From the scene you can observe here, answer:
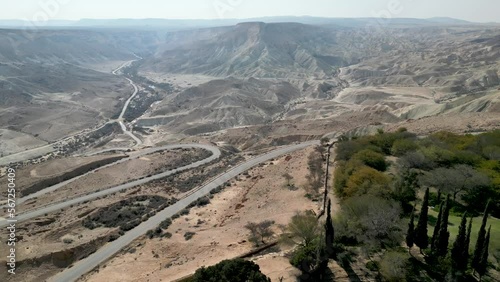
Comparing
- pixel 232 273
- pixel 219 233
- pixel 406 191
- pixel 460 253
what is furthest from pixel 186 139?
pixel 460 253

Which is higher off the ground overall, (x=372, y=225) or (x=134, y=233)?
(x=372, y=225)

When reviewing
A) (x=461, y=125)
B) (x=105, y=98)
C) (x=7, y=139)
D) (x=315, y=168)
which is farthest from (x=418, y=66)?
(x=7, y=139)

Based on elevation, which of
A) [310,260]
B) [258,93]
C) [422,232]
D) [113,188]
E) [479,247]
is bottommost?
[113,188]

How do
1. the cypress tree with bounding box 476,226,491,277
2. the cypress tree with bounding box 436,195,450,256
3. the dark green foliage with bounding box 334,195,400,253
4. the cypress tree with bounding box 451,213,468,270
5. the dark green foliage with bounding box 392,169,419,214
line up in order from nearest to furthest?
the cypress tree with bounding box 476,226,491,277, the cypress tree with bounding box 451,213,468,270, the cypress tree with bounding box 436,195,450,256, the dark green foliage with bounding box 334,195,400,253, the dark green foliage with bounding box 392,169,419,214

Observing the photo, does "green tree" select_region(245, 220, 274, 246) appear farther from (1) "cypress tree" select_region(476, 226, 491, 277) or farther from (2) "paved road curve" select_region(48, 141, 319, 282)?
(1) "cypress tree" select_region(476, 226, 491, 277)

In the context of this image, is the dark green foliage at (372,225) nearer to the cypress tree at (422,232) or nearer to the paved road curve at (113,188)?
the cypress tree at (422,232)

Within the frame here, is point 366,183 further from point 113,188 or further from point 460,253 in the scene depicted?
point 113,188

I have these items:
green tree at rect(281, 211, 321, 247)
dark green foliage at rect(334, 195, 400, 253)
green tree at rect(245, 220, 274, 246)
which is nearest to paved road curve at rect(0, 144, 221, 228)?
green tree at rect(245, 220, 274, 246)

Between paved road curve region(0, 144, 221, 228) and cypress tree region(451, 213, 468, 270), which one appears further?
paved road curve region(0, 144, 221, 228)

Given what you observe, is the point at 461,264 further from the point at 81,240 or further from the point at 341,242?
the point at 81,240
